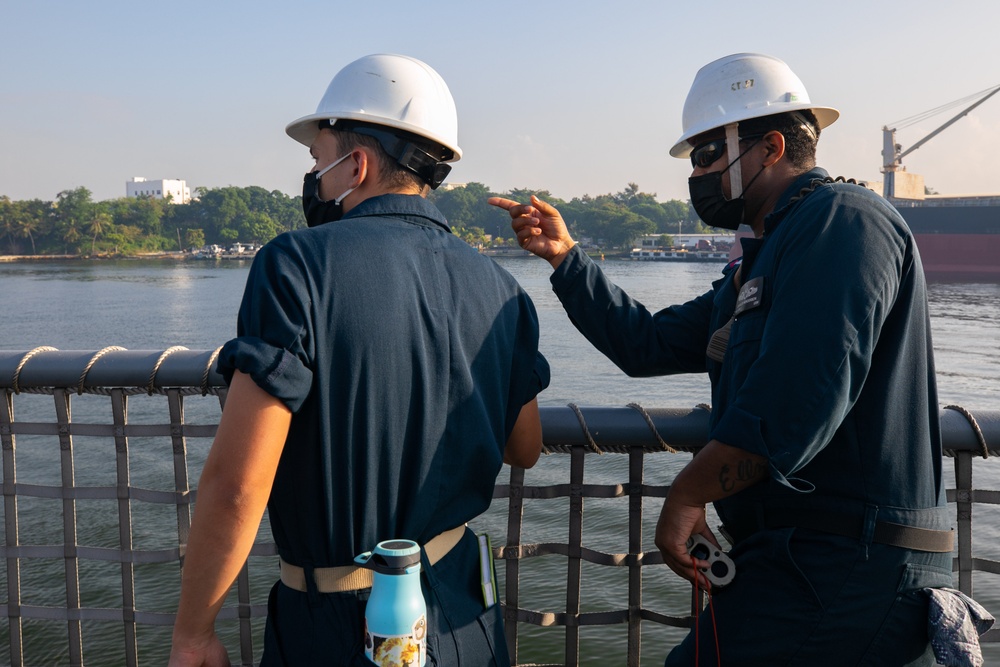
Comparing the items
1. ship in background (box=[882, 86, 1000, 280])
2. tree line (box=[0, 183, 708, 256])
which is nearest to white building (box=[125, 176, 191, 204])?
tree line (box=[0, 183, 708, 256])

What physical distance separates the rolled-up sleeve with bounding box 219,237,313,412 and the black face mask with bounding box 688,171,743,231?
44.6 inches

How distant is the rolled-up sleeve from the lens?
128 centimetres

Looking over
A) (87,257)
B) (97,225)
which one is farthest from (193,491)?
(97,225)

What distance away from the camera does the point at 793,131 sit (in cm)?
200

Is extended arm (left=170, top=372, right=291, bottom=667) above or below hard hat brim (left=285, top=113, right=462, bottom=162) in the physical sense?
below

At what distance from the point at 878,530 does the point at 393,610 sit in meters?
0.90

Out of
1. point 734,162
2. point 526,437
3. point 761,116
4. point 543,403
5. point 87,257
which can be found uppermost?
point 761,116

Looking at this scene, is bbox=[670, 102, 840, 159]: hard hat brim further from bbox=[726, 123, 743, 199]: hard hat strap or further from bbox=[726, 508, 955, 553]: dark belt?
bbox=[726, 508, 955, 553]: dark belt

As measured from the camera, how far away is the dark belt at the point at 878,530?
1588 millimetres

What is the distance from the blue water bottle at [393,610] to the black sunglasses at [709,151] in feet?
4.00

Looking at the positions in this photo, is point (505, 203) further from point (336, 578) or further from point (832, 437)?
point (336, 578)

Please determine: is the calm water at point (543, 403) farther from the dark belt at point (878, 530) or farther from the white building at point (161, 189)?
the white building at point (161, 189)

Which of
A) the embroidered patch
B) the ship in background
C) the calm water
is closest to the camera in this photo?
the embroidered patch

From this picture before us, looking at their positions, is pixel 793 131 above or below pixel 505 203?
above
